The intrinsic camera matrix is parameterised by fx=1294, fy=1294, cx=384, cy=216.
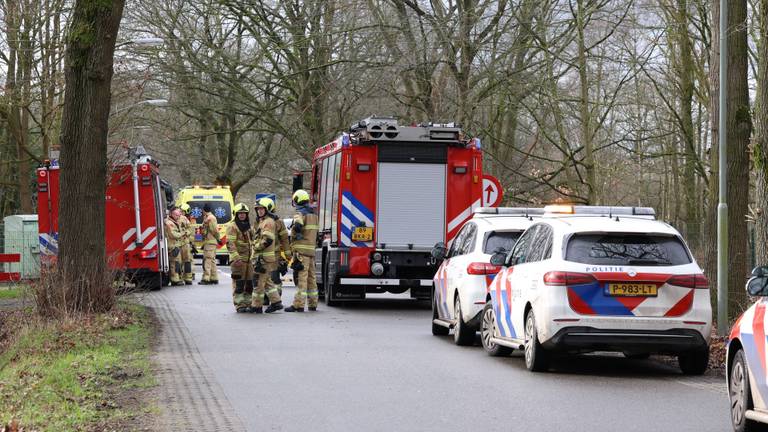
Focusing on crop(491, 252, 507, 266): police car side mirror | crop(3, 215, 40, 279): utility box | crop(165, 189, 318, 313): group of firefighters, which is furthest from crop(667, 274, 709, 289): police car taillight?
crop(3, 215, 40, 279): utility box

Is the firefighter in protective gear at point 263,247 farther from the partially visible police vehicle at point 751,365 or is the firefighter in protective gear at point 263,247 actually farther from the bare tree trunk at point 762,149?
the partially visible police vehicle at point 751,365

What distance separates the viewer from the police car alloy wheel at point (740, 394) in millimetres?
8227

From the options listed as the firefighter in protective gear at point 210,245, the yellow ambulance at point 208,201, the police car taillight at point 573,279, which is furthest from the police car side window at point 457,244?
the yellow ambulance at point 208,201

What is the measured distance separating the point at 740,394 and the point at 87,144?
11417mm

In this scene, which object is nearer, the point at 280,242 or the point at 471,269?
the point at 471,269

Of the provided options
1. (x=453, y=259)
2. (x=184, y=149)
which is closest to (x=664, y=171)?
(x=184, y=149)

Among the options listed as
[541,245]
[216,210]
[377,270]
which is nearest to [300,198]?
[377,270]

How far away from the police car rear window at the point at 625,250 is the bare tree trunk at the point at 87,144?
7811 millimetres

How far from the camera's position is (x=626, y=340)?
38.5ft

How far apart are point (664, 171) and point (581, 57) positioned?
2015 cm

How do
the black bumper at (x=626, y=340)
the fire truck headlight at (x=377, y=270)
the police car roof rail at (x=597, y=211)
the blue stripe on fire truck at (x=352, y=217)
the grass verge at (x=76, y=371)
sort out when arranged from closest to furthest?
1. the grass verge at (x=76, y=371)
2. the black bumper at (x=626, y=340)
3. the police car roof rail at (x=597, y=211)
4. the fire truck headlight at (x=377, y=270)
5. the blue stripe on fire truck at (x=352, y=217)

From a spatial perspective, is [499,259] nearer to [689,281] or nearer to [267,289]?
[689,281]

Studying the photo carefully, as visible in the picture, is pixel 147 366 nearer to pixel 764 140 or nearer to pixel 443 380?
pixel 443 380

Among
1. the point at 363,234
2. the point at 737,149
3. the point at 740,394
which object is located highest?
the point at 737,149
